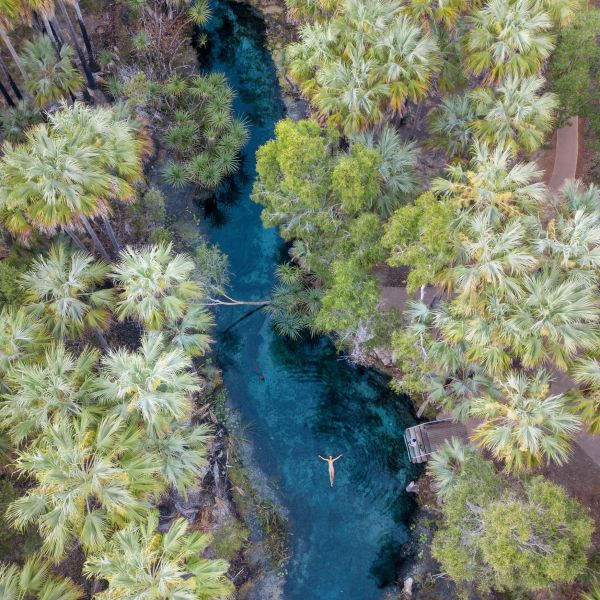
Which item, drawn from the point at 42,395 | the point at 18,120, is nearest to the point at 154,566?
the point at 42,395

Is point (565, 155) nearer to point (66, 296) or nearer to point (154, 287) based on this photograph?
point (154, 287)

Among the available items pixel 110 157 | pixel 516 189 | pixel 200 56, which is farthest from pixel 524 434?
pixel 200 56

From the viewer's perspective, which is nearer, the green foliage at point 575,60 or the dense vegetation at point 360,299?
the dense vegetation at point 360,299

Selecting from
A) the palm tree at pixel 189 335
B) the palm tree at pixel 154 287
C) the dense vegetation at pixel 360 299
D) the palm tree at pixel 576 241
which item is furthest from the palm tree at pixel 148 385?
the palm tree at pixel 576 241

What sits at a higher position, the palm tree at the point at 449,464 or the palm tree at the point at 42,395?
the palm tree at the point at 42,395

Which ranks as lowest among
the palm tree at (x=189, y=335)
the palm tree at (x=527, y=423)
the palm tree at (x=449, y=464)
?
the palm tree at (x=449, y=464)

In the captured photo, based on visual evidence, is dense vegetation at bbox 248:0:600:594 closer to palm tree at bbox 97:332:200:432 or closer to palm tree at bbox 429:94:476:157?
palm tree at bbox 429:94:476:157

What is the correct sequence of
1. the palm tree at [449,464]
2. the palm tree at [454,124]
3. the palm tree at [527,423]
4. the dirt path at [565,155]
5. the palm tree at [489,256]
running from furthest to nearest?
1. the dirt path at [565,155]
2. the palm tree at [454,124]
3. the palm tree at [449,464]
4. the palm tree at [489,256]
5. the palm tree at [527,423]

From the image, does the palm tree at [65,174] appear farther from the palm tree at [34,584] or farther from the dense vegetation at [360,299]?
the palm tree at [34,584]
